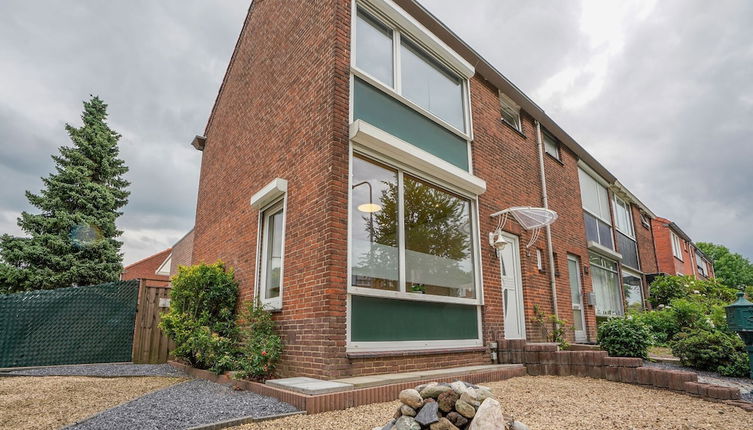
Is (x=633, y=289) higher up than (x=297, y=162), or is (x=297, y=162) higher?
(x=297, y=162)

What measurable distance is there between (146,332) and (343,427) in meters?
6.99

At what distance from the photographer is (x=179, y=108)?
14.1m

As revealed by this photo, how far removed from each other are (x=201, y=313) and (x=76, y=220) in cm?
1141

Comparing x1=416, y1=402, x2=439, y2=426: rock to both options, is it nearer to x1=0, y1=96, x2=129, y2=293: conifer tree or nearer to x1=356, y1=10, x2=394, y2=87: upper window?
x1=356, y1=10, x2=394, y2=87: upper window

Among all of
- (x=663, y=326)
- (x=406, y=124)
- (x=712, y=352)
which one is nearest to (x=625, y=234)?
(x=663, y=326)

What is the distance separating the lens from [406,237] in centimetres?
575

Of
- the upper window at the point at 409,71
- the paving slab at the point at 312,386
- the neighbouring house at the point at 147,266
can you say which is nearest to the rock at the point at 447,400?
the paving slab at the point at 312,386

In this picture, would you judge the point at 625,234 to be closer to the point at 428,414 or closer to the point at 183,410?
the point at 428,414

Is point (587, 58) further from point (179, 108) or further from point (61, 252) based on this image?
point (61, 252)

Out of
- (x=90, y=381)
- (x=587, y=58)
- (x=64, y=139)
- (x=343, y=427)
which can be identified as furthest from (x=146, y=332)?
(x=587, y=58)

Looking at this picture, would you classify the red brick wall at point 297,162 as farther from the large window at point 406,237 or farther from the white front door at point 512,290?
the white front door at point 512,290

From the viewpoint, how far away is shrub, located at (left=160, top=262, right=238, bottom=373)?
20.0 ft

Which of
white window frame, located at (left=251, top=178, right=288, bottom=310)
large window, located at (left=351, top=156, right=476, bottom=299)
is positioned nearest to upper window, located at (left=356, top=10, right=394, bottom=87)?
large window, located at (left=351, top=156, right=476, bottom=299)

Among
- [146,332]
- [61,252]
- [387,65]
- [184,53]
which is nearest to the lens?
[387,65]
